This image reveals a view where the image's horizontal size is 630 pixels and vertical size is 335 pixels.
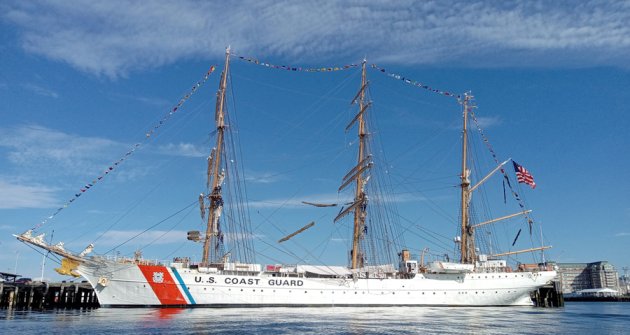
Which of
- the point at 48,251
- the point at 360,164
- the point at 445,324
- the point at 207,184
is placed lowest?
the point at 445,324

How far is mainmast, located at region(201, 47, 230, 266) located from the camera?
161ft

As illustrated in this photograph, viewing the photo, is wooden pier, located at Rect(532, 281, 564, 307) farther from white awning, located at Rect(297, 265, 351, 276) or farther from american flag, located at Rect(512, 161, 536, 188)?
white awning, located at Rect(297, 265, 351, 276)

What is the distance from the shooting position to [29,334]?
79.3 ft

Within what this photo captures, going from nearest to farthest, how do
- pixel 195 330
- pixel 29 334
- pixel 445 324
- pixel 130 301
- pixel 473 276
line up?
pixel 29 334 → pixel 195 330 → pixel 445 324 → pixel 130 301 → pixel 473 276

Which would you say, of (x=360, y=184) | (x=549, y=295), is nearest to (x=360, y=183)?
(x=360, y=184)

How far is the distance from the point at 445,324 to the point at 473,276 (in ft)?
80.3

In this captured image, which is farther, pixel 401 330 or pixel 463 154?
pixel 463 154

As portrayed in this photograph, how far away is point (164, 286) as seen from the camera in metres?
44.4

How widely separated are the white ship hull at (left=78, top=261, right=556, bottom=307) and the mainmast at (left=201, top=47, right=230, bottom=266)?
11.4 feet

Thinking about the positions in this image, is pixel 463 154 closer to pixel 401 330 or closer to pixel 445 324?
pixel 445 324

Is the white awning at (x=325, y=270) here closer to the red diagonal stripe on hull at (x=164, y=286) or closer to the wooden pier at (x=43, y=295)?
the red diagonal stripe on hull at (x=164, y=286)

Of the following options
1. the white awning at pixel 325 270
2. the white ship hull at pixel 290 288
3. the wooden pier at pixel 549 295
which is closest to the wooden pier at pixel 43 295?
the white ship hull at pixel 290 288

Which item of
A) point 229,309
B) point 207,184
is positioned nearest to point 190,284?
point 229,309

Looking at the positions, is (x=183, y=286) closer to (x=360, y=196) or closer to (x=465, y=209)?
(x=360, y=196)
